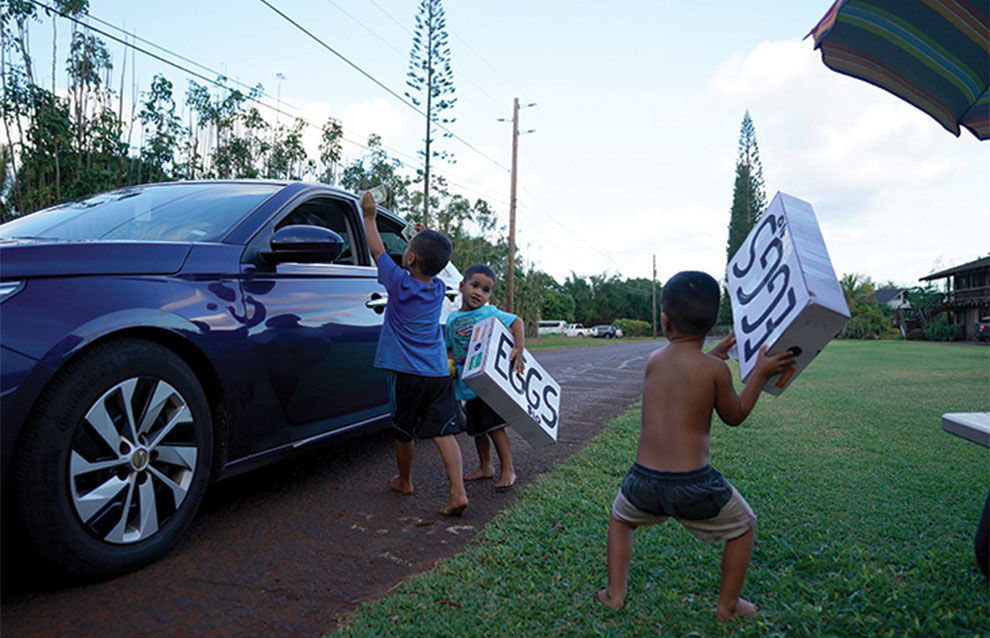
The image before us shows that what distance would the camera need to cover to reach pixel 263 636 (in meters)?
1.86

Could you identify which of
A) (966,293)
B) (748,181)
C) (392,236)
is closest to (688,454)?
(392,236)

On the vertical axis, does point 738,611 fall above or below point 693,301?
below

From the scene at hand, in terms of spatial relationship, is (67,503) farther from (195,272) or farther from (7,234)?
(7,234)

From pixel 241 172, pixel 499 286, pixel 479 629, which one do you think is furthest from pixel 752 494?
pixel 499 286

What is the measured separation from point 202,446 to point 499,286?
36.8 m

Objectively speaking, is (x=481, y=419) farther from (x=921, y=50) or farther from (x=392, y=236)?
(x=921, y=50)

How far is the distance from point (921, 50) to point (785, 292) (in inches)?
90.0

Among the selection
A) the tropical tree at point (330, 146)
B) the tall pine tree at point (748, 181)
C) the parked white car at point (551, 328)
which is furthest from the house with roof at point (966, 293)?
the tropical tree at point (330, 146)

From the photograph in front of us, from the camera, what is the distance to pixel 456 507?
2998mm

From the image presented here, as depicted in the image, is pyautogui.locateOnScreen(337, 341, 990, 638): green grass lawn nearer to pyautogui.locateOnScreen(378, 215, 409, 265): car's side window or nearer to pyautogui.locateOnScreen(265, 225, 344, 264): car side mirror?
pyautogui.locateOnScreen(265, 225, 344, 264): car side mirror

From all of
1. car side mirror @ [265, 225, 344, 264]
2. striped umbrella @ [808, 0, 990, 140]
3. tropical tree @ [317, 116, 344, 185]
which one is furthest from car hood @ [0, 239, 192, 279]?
tropical tree @ [317, 116, 344, 185]

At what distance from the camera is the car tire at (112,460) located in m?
1.88

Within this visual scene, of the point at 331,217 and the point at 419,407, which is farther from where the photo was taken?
the point at 331,217

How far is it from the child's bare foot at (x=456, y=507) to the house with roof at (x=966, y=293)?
173 ft
